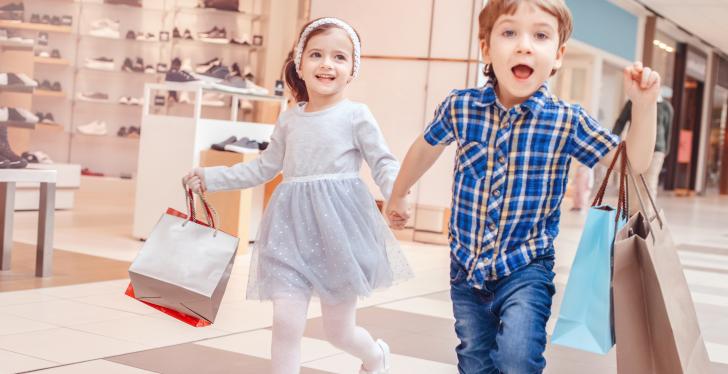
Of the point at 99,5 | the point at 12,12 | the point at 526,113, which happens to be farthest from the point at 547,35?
the point at 99,5

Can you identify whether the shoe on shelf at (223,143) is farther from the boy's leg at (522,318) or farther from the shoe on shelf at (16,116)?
the boy's leg at (522,318)

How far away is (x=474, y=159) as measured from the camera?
77.0 inches

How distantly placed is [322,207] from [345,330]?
1.09ft

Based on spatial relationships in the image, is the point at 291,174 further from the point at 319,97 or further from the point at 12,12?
the point at 12,12

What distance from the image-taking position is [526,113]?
1926mm

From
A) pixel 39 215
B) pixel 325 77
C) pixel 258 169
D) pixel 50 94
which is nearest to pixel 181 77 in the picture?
pixel 39 215

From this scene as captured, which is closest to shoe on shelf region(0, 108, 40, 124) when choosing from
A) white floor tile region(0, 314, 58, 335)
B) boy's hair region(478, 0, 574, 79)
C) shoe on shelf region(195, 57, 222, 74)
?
white floor tile region(0, 314, 58, 335)

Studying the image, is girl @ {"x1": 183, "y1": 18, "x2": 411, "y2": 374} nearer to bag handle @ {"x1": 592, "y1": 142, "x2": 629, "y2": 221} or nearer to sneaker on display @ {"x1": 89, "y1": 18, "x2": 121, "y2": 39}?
bag handle @ {"x1": 592, "y1": 142, "x2": 629, "y2": 221}

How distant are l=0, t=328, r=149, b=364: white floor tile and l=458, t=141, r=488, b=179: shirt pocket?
1.59m

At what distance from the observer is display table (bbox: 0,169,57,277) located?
446cm

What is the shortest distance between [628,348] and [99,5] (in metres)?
10.2

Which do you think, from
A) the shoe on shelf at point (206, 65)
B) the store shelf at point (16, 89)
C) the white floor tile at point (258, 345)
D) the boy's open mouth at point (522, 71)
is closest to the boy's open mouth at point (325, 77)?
the boy's open mouth at point (522, 71)

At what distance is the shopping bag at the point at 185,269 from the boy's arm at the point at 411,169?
1.67 feet

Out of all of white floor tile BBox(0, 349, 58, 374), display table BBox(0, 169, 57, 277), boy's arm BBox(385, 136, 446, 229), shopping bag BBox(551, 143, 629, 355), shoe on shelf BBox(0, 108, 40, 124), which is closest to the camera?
shopping bag BBox(551, 143, 629, 355)
